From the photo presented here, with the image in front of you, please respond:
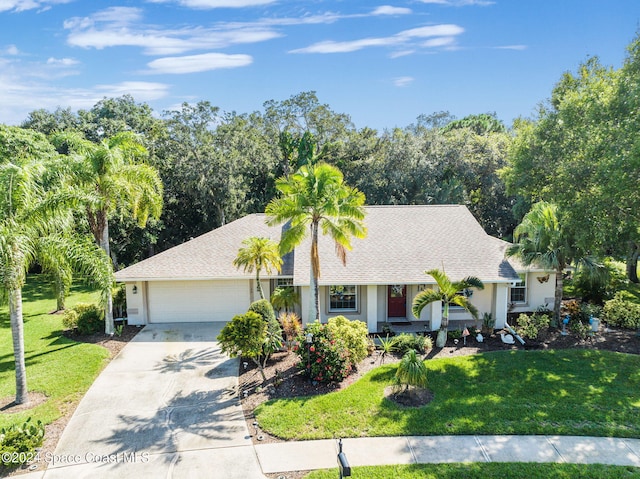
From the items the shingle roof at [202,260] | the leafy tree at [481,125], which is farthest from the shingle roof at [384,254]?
the leafy tree at [481,125]

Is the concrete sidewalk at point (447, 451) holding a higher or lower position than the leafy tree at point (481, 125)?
lower

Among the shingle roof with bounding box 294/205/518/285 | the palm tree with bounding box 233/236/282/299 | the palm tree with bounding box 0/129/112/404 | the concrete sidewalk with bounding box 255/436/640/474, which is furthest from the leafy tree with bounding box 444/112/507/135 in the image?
the palm tree with bounding box 0/129/112/404

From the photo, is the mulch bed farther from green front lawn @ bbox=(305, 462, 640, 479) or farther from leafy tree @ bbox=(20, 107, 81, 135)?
leafy tree @ bbox=(20, 107, 81, 135)

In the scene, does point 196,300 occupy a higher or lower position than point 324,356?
higher

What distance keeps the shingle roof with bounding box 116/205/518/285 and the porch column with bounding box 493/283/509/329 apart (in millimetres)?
562

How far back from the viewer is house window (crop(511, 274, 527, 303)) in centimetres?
1852

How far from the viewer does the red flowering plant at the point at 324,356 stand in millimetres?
12125

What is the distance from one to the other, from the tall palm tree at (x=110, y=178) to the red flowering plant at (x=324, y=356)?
8121 millimetres

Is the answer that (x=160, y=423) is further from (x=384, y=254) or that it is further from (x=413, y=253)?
(x=413, y=253)

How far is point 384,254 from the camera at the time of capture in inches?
699

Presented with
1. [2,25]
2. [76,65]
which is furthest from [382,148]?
[2,25]

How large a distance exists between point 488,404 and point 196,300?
1240 centimetres

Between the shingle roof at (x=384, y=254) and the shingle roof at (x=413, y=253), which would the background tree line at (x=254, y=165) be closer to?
the shingle roof at (x=384, y=254)

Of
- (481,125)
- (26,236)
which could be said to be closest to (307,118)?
(481,125)
